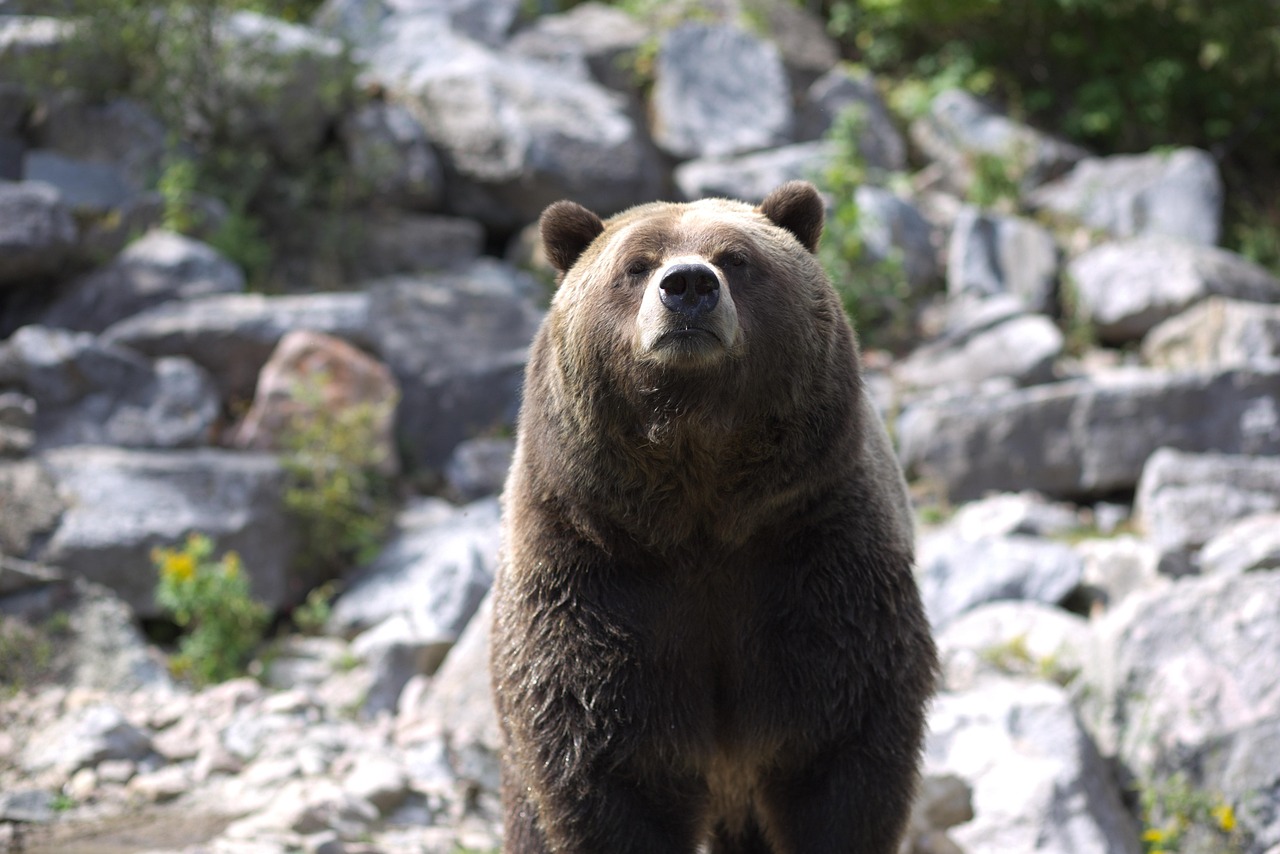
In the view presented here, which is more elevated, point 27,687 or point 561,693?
point 561,693

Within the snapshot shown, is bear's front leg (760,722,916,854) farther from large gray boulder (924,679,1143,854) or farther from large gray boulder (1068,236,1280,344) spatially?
large gray boulder (1068,236,1280,344)

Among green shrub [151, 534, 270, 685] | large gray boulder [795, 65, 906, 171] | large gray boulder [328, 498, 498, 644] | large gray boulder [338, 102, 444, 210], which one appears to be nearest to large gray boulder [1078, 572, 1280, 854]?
large gray boulder [328, 498, 498, 644]

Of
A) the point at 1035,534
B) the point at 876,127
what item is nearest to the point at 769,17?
the point at 876,127

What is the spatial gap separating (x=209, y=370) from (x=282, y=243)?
9.38 ft

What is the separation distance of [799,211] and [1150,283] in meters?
9.75

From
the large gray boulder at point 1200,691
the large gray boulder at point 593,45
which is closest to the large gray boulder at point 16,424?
the large gray boulder at point 1200,691

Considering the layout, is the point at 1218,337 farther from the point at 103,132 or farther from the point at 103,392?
the point at 103,132

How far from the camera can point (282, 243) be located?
507 inches

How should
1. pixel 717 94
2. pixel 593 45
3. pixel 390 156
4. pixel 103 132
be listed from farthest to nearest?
1. pixel 593 45
2. pixel 717 94
3. pixel 390 156
4. pixel 103 132

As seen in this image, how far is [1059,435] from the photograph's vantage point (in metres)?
10.7

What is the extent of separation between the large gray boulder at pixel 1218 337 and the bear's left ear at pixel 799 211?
8466 millimetres

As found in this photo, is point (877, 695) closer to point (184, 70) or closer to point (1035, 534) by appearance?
point (1035, 534)

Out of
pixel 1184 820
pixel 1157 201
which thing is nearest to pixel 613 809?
pixel 1184 820

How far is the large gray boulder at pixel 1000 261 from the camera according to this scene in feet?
43.4
